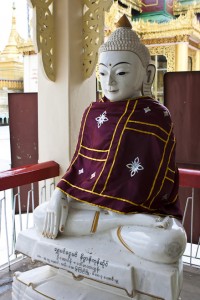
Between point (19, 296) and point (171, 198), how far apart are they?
0.81 metres

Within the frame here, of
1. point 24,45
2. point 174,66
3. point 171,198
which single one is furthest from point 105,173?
point 174,66

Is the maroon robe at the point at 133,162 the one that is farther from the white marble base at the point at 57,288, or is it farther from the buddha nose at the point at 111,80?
the white marble base at the point at 57,288

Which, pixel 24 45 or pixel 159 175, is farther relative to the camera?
pixel 24 45

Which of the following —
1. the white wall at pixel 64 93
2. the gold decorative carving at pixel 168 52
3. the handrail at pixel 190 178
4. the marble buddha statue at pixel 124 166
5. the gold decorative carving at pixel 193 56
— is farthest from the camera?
the gold decorative carving at pixel 193 56

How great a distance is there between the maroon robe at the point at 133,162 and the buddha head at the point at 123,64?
0.16ft

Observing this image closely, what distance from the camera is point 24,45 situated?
5617mm

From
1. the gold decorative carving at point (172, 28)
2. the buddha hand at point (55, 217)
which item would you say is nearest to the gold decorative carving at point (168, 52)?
the gold decorative carving at point (172, 28)

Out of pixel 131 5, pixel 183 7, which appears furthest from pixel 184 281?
pixel 183 7

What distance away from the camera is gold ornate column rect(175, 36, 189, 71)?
242 inches

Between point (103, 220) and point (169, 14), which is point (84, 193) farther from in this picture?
point (169, 14)

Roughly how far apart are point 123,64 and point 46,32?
0.89 metres

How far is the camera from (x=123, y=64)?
1.54 metres

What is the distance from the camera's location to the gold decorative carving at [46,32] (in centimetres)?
217

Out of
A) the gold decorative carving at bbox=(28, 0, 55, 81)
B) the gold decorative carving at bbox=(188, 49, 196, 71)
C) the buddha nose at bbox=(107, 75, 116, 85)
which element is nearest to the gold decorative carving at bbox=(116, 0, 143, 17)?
the gold decorative carving at bbox=(188, 49, 196, 71)
